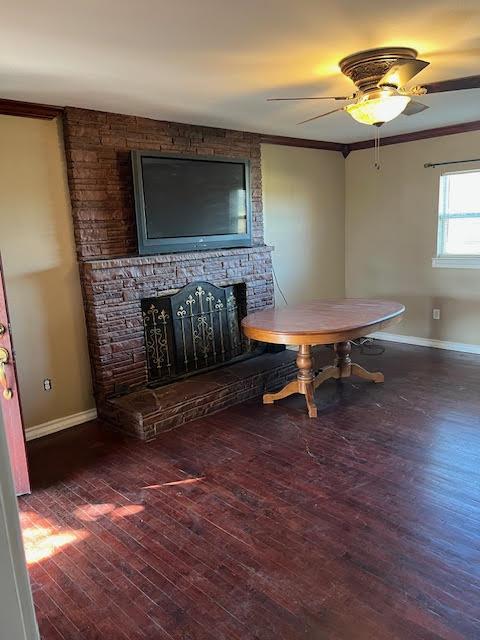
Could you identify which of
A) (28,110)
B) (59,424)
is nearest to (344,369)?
(59,424)

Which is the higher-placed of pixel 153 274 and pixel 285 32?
pixel 285 32

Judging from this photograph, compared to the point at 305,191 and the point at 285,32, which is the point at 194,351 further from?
the point at 285,32

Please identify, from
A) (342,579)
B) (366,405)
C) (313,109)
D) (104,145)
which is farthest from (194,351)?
(342,579)

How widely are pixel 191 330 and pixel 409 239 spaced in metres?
2.92

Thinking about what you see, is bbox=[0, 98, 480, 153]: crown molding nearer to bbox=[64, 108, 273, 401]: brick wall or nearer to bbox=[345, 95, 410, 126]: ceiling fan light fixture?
bbox=[64, 108, 273, 401]: brick wall

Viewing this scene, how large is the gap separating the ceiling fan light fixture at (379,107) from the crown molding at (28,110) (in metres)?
2.08

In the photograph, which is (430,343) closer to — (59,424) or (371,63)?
(371,63)

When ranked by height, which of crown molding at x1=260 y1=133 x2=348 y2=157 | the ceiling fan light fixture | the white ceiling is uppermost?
crown molding at x1=260 y1=133 x2=348 y2=157

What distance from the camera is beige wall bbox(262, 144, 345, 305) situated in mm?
5223

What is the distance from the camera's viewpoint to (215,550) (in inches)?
88.7

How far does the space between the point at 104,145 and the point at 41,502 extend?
258 centimetres

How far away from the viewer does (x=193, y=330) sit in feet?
14.5

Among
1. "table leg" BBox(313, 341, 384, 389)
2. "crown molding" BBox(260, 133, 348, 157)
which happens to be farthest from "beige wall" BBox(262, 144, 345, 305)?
"table leg" BBox(313, 341, 384, 389)

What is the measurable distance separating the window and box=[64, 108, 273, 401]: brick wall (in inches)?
110
